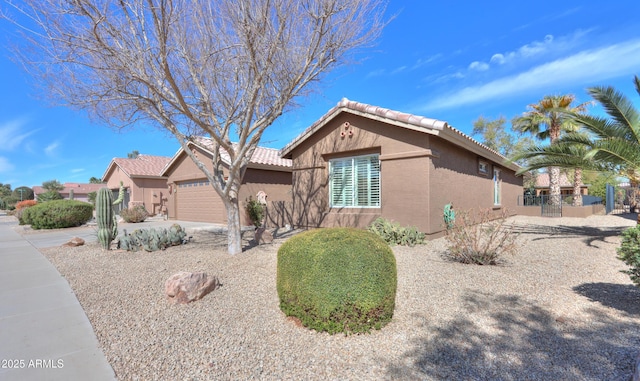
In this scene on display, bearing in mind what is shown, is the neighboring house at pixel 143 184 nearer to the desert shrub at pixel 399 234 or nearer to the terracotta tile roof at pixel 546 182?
the desert shrub at pixel 399 234

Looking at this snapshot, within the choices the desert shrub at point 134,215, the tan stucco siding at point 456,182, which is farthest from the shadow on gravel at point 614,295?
the desert shrub at point 134,215

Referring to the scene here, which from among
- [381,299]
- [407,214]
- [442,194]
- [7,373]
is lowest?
[7,373]

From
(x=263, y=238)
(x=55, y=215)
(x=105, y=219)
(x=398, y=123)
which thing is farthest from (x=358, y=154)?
(x=55, y=215)

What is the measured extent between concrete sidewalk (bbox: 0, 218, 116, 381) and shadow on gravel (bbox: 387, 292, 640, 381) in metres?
3.06

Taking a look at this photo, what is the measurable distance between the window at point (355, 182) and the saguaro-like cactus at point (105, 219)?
22.8 feet

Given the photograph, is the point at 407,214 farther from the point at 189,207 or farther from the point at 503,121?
the point at 503,121

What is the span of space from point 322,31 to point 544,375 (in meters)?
7.03

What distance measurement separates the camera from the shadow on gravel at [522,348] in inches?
113

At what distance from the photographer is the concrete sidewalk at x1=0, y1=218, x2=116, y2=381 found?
10.2 ft

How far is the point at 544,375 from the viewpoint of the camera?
283cm

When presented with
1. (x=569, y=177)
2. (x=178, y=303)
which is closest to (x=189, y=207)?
(x=178, y=303)

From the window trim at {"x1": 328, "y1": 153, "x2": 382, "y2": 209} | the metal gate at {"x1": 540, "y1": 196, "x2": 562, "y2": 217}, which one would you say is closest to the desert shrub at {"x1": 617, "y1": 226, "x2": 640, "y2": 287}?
the window trim at {"x1": 328, "y1": 153, "x2": 382, "y2": 209}

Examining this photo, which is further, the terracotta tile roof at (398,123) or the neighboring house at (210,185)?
the neighboring house at (210,185)

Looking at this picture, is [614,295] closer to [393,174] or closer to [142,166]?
[393,174]
